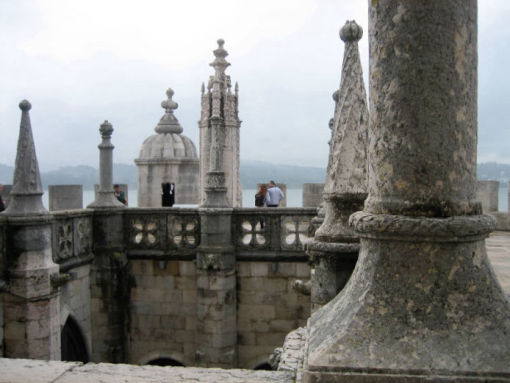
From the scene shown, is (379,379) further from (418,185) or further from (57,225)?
(57,225)

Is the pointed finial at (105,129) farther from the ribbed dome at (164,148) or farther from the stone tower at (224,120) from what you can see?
the stone tower at (224,120)

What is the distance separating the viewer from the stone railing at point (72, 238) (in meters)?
7.76

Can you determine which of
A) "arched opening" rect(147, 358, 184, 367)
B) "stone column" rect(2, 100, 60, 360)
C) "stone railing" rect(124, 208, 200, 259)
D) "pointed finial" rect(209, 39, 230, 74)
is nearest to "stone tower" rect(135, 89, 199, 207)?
"pointed finial" rect(209, 39, 230, 74)

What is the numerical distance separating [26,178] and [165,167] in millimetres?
8270

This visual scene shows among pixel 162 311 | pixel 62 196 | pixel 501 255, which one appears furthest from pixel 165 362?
pixel 501 255

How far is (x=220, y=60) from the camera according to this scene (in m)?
16.4

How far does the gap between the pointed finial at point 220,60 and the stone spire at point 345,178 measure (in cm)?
1302

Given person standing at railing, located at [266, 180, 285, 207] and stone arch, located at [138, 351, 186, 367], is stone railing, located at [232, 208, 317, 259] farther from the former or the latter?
person standing at railing, located at [266, 180, 285, 207]

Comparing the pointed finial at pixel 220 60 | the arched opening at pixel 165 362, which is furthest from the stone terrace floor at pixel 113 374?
the pointed finial at pixel 220 60

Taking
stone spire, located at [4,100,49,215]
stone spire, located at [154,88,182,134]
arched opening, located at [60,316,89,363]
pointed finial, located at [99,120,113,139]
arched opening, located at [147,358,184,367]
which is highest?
stone spire, located at [154,88,182,134]

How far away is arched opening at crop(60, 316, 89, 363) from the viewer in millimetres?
8523

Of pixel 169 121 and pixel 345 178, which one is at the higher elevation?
pixel 169 121

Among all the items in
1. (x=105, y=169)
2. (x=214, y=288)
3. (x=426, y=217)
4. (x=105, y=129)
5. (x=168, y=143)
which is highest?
(x=168, y=143)

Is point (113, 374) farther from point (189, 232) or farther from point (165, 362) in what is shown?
point (165, 362)
